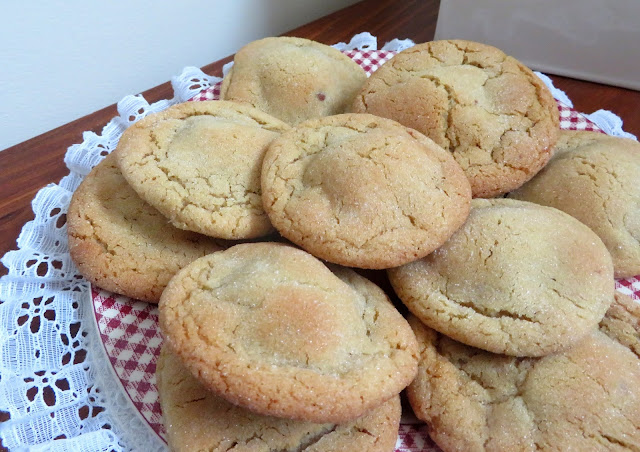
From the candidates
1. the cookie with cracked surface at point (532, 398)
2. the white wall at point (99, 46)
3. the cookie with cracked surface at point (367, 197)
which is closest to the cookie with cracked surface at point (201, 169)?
the cookie with cracked surface at point (367, 197)

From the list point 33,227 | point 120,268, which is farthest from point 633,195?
point 33,227

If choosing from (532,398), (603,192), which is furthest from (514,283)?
(603,192)

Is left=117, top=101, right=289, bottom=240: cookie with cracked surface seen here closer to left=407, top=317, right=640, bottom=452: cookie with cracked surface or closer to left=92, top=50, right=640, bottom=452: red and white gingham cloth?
left=92, top=50, right=640, bottom=452: red and white gingham cloth

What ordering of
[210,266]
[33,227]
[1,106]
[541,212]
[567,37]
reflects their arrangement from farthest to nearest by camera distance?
[567,37], [1,106], [33,227], [541,212], [210,266]

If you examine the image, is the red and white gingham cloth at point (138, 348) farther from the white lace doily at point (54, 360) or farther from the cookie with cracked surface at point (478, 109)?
the cookie with cracked surface at point (478, 109)

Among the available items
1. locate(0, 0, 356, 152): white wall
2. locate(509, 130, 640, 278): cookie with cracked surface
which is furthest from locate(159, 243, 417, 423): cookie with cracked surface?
locate(0, 0, 356, 152): white wall

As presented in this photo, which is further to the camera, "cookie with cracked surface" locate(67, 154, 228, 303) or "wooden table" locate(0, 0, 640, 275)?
"wooden table" locate(0, 0, 640, 275)

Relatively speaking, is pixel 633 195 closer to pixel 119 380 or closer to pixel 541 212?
pixel 541 212

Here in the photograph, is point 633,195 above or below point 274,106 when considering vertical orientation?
below
